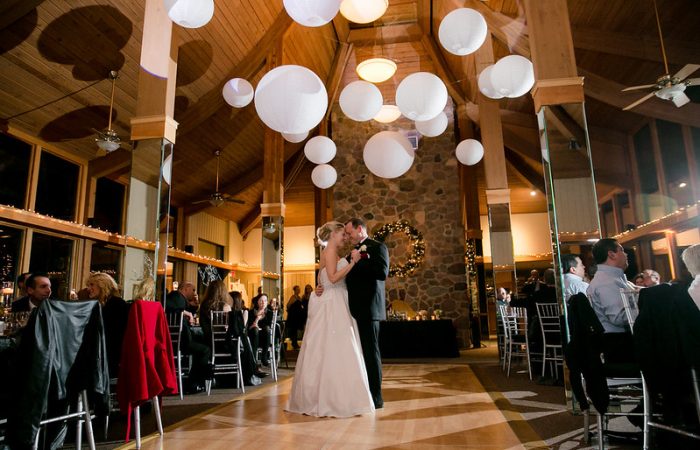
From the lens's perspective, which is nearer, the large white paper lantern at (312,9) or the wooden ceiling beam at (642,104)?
the large white paper lantern at (312,9)

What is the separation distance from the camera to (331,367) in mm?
3346

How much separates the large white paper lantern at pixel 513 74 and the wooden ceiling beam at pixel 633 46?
10.6ft

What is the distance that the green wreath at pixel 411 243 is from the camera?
34.0 ft

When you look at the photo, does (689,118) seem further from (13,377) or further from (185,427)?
(13,377)

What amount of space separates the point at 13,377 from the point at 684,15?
27.7 ft

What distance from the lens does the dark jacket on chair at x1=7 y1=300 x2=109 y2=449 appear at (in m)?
1.99

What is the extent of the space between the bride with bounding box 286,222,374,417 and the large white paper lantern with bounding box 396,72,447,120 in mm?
2203

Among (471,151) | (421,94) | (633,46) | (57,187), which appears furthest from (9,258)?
(633,46)

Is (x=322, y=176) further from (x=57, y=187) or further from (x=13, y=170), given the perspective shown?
(x=13, y=170)

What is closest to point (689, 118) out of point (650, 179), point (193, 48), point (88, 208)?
point (650, 179)

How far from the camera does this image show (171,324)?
190 inches

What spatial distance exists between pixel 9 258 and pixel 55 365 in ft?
21.4

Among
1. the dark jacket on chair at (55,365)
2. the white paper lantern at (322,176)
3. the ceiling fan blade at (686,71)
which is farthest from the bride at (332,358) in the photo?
the white paper lantern at (322,176)

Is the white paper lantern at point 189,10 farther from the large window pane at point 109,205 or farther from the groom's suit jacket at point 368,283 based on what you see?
the large window pane at point 109,205
